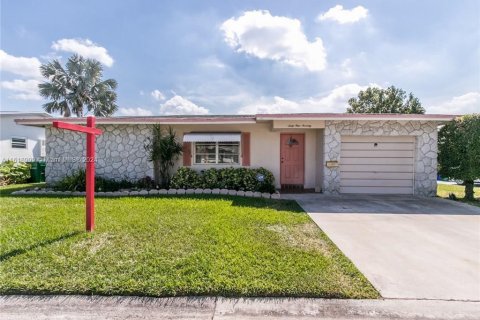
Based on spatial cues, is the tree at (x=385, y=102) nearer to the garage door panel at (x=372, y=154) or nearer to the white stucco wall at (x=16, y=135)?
the garage door panel at (x=372, y=154)

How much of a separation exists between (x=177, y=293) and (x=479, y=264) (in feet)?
15.6

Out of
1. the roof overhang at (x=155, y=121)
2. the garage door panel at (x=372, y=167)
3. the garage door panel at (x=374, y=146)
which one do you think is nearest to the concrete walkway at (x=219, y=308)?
the roof overhang at (x=155, y=121)

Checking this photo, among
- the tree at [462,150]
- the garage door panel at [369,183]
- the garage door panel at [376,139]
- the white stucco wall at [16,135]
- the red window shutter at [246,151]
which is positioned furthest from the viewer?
the white stucco wall at [16,135]

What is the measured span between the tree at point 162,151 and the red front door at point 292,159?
4792 millimetres

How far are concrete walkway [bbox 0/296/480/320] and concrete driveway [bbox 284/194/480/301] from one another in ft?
0.80

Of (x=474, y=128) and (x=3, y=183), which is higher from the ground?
(x=474, y=128)

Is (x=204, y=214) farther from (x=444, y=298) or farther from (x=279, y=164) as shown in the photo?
(x=279, y=164)

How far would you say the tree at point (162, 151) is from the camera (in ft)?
34.6

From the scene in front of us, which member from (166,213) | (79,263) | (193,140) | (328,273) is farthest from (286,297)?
(193,140)

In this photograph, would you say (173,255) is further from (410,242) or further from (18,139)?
(18,139)

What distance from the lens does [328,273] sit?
3.49m

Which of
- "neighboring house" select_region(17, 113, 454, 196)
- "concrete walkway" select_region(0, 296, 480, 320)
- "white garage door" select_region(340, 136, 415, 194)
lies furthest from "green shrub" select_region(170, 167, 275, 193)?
"concrete walkway" select_region(0, 296, 480, 320)

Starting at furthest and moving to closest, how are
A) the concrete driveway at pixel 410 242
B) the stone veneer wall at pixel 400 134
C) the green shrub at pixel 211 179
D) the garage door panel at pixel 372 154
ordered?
the garage door panel at pixel 372 154, the green shrub at pixel 211 179, the stone veneer wall at pixel 400 134, the concrete driveway at pixel 410 242

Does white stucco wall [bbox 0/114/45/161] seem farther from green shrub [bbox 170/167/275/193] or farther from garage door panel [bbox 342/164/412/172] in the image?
garage door panel [bbox 342/164/412/172]
